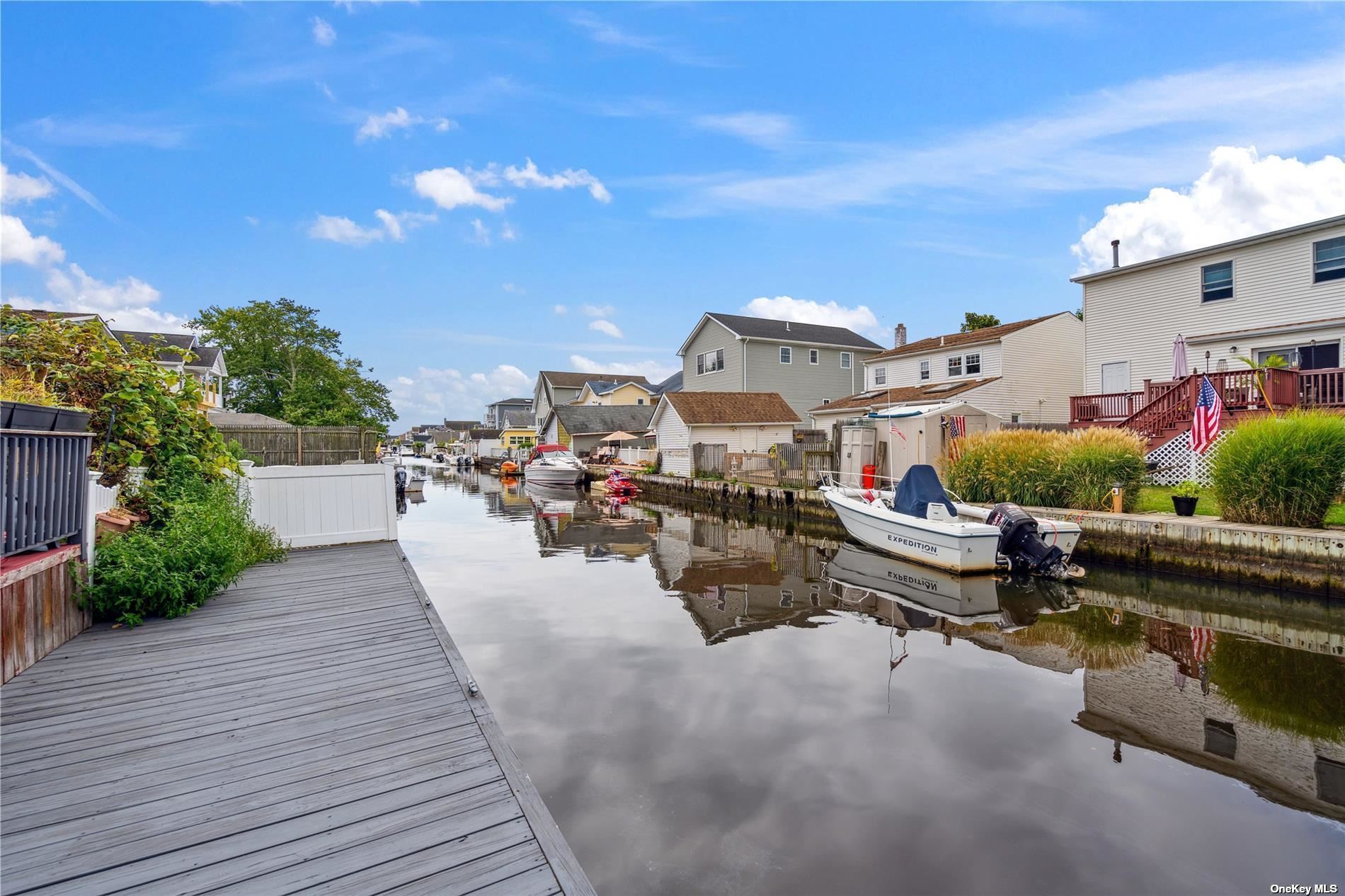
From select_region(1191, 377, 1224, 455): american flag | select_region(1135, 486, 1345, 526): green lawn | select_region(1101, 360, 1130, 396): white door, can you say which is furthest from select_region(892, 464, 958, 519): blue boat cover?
select_region(1101, 360, 1130, 396): white door

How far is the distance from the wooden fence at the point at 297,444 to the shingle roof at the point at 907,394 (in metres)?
20.2

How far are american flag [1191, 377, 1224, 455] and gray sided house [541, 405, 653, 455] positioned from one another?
38.5 meters

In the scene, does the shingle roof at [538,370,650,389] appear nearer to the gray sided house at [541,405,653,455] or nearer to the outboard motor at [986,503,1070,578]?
the gray sided house at [541,405,653,455]

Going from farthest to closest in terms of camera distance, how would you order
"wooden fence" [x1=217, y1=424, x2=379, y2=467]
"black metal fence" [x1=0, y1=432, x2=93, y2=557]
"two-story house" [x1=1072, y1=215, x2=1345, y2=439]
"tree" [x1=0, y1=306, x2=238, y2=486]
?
"wooden fence" [x1=217, y1=424, x2=379, y2=467] < "two-story house" [x1=1072, y1=215, x2=1345, y2=439] < "tree" [x1=0, y1=306, x2=238, y2=486] < "black metal fence" [x1=0, y1=432, x2=93, y2=557]

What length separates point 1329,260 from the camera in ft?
63.2

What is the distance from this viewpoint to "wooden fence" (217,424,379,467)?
18.8m

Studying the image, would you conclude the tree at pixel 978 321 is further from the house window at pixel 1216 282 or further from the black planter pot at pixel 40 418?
the black planter pot at pixel 40 418

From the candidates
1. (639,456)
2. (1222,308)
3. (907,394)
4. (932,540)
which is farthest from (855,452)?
(639,456)

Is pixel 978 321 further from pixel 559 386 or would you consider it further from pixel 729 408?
pixel 559 386

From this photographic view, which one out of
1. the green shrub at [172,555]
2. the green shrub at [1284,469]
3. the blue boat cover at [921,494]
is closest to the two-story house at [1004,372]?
the blue boat cover at [921,494]

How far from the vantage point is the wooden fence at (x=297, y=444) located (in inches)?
741

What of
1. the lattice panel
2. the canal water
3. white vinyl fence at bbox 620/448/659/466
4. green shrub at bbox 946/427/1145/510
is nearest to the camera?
the canal water

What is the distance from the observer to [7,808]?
10.9 feet

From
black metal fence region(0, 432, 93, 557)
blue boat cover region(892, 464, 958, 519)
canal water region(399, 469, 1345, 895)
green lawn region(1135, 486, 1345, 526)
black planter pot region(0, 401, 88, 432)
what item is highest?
black planter pot region(0, 401, 88, 432)
